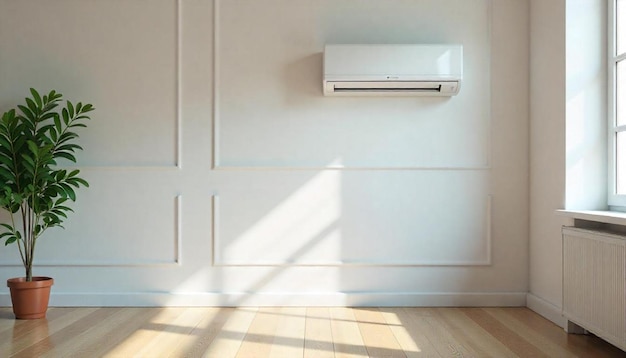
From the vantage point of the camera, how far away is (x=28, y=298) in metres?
3.91

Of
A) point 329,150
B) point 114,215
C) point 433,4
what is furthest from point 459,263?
point 114,215

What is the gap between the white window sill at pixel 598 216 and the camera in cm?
298

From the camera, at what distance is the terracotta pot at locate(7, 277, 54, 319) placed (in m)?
3.92

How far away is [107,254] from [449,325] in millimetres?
2282

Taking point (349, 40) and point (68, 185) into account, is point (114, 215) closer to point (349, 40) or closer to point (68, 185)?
point (68, 185)

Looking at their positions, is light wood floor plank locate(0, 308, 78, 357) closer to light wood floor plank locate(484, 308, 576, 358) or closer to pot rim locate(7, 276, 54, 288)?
pot rim locate(7, 276, 54, 288)

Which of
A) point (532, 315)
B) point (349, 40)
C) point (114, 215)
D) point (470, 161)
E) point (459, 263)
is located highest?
point (349, 40)

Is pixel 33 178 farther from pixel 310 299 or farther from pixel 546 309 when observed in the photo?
pixel 546 309

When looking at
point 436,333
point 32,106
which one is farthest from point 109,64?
point 436,333

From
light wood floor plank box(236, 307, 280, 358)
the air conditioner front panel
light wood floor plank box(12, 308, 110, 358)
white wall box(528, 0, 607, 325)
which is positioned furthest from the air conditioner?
light wood floor plank box(12, 308, 110, 358)

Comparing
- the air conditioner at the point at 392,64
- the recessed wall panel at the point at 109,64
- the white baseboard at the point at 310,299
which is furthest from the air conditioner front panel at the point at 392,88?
the white baseboard at the point at 310,299

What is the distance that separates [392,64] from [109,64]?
6.24 feet

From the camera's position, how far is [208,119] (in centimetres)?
435

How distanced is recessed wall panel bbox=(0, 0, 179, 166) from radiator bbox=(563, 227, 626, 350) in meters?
2.55
